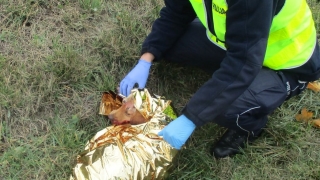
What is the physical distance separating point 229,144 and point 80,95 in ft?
2.47

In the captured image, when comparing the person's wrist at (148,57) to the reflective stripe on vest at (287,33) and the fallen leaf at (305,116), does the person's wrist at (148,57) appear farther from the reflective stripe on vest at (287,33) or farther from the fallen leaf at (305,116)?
the fallen leaf at (305,116)

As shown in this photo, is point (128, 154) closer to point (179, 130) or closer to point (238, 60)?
point (179, 130)

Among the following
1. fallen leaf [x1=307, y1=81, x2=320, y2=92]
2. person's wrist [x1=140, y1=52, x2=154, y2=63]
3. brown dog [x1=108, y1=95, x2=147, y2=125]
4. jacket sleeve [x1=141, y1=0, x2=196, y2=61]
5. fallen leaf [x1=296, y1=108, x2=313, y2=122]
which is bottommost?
fallen leaf [x1=296, y1=108, x2=313, y2=122]

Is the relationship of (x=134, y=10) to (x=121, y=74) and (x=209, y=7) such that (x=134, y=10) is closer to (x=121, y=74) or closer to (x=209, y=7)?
(x=121, y=74)

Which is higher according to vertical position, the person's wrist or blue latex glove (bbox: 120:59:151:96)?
the person's wrist

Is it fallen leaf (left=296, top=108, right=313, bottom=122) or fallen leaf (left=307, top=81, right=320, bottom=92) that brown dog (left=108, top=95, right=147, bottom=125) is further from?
fallen leaf (left=307, top=81, right=320, bottom=92)

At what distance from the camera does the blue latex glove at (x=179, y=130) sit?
1.59m

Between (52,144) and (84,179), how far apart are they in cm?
32

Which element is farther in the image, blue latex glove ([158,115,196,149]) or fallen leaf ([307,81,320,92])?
fallen leaf ([307,81,320,92])

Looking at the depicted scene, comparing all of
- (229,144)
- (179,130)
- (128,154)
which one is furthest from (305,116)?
(128,154)

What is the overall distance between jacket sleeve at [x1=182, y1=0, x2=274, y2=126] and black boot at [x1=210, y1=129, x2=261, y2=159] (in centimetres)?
43

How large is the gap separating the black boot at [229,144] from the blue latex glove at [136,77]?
46 centimetres

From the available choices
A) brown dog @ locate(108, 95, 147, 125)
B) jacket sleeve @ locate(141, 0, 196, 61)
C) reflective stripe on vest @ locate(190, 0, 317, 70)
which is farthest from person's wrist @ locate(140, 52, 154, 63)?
reflective stripe on vest @ locate(190, 0, 317, 70)

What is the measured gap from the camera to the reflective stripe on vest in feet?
5.05
